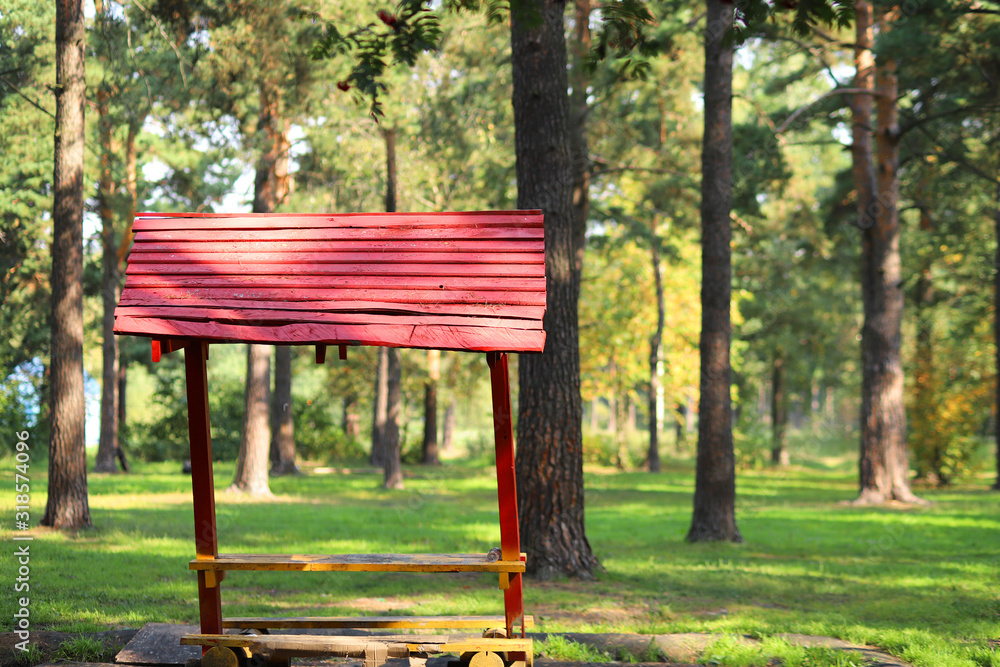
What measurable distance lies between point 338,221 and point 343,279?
60cm

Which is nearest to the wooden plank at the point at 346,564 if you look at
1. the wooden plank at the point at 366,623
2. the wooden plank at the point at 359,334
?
the wooden plank at the point at 366,623

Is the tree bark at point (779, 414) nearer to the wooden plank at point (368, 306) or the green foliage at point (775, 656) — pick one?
the green foliage at point (775, 656)

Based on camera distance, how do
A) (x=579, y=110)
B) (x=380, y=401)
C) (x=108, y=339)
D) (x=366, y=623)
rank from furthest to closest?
1. (x=380, y=401)
2. (x=108, y=339)
3. (x=579, y=110)
4. (x=366, y=623)

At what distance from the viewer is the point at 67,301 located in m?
11.3

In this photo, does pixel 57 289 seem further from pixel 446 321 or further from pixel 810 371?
pixel 810 371

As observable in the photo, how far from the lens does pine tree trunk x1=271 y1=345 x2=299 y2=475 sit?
23.3m

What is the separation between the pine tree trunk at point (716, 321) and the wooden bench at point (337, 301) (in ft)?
26.8

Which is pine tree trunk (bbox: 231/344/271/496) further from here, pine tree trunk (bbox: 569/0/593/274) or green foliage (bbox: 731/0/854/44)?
green foliage (bbox: 731/0/854/44)

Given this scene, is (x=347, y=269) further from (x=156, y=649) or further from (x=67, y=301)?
(x=67, y=301)

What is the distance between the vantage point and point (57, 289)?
1135 centimetres

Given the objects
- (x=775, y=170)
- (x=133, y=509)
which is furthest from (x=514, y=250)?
(x=775, y=170)

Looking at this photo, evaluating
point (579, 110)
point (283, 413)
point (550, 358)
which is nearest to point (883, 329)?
point (579, 110)

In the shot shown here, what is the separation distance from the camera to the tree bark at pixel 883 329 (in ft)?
62.8

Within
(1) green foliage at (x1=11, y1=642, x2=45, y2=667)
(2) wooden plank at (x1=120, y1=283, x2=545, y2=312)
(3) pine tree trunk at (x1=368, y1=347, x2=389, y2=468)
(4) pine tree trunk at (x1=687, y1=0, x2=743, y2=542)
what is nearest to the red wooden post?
(2) wooden plank at (x1=120, y1=283, x2=545, y2=312)
